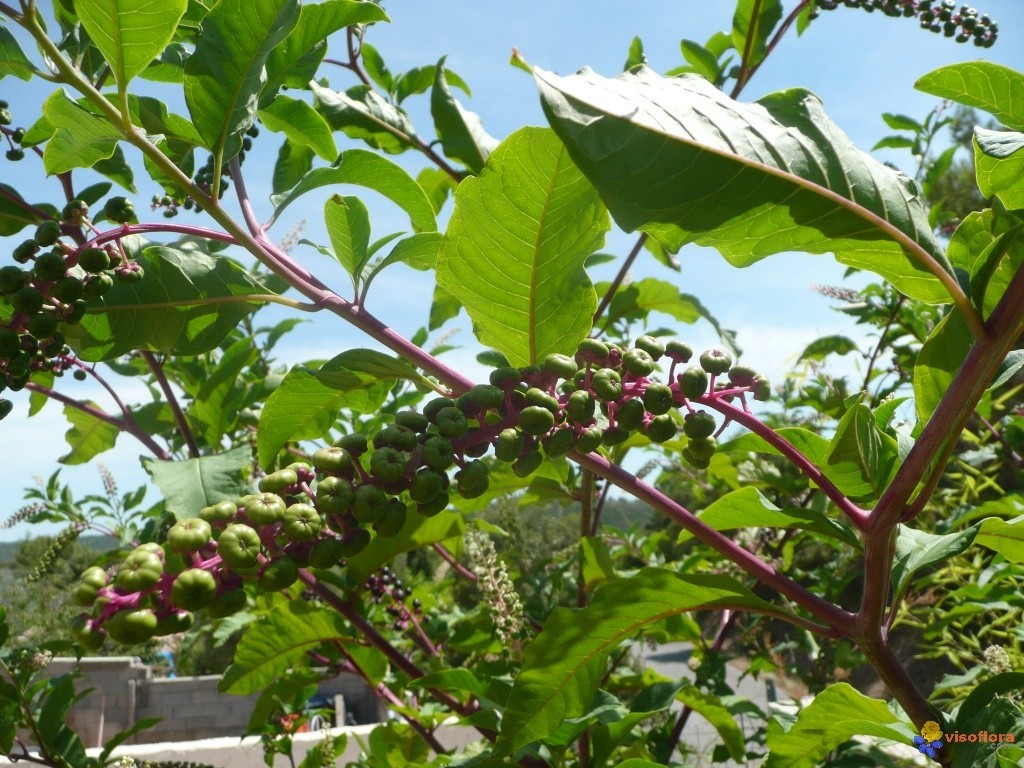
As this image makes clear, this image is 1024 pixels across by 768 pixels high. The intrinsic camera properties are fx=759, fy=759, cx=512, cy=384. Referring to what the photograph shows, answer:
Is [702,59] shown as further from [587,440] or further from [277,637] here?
[277,637]

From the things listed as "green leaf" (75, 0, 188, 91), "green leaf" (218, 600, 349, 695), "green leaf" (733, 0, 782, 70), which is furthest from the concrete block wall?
"green leaf" (75, 0, 188, 91)

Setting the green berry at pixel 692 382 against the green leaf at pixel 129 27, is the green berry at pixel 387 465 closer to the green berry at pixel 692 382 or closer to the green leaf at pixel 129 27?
the green berry at pixel 692 382

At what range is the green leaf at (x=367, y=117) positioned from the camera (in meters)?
2.37

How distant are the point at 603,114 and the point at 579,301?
1.87ft

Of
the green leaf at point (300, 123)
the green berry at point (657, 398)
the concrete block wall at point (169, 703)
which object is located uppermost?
the green leaf at point (300, 123)

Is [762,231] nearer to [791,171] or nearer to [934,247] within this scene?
[791,171]

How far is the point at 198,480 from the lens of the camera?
65.5 inches

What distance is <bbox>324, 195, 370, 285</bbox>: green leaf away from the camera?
1.62m

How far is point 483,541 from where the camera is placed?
8.86 feet

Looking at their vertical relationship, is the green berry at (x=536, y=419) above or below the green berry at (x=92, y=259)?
below

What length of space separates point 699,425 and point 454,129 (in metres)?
1.43

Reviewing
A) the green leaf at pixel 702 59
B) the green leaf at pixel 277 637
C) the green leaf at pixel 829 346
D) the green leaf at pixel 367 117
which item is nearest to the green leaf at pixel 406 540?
the green leaf at pixel 277 637

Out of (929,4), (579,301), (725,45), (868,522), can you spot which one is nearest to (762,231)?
(579,301)

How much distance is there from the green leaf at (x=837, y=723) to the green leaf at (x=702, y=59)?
87.2 inches
